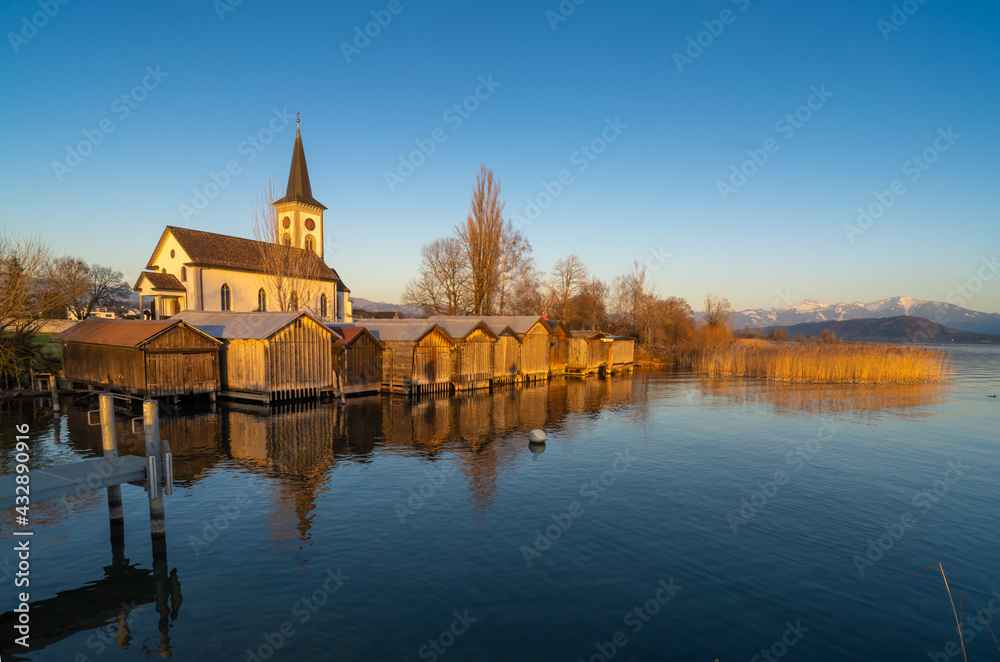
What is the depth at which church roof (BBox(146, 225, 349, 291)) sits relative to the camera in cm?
5344

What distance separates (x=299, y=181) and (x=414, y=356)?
156ft

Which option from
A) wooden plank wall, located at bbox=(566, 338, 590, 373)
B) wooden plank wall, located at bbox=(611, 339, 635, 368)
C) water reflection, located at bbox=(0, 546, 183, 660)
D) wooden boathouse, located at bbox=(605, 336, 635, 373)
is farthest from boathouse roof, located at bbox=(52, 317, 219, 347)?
wooden plank wall, located at bbox=(611, 339, 635, 368)

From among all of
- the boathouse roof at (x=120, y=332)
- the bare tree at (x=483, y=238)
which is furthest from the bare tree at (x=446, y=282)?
the boathouse roof at (x=120, y=332)

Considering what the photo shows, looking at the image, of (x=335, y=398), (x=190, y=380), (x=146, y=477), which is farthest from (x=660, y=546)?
(x=190, y=380)

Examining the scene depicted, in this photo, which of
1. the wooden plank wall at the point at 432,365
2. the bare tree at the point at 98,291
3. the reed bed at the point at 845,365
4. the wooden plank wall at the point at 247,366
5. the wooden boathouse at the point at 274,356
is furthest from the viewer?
the bare tree at the point at 98,291

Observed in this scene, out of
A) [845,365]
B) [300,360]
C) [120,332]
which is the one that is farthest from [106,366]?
[845,365]

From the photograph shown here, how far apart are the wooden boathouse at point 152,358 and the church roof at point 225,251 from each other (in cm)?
2120

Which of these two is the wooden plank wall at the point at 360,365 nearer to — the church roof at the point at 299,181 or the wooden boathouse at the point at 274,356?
the wooden boathouse at the point at 274,356

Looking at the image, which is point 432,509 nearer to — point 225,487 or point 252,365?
point 225,487

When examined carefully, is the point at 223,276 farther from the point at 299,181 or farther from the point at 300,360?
the point at 300,360

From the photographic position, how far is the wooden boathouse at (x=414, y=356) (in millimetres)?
35719

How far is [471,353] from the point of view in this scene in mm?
39344

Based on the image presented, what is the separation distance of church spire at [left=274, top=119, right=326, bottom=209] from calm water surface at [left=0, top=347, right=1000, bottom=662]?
53.5 m

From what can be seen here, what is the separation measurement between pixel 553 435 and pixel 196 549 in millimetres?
15754
